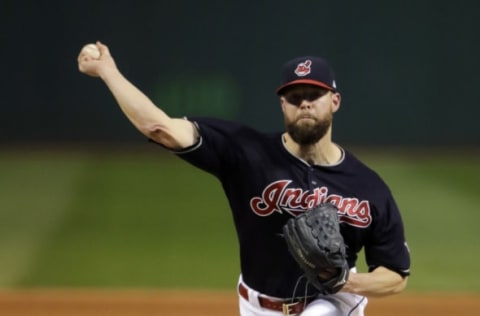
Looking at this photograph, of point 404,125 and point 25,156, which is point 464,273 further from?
point 25,156

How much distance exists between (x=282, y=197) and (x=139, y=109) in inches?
31.1

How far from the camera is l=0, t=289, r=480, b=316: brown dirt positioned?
6.93 m

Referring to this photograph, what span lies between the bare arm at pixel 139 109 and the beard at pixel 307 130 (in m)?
0.42

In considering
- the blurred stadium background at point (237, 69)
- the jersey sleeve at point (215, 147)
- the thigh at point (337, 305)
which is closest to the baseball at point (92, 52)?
the jersey sleeve at point (215, 147)

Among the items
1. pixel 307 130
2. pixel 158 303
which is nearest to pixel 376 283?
pixel 307 130

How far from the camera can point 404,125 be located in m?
13.1

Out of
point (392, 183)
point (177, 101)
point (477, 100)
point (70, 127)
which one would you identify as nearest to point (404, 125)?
point (477, 100)

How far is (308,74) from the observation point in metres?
3.89

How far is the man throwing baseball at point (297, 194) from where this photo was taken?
12.7 ft

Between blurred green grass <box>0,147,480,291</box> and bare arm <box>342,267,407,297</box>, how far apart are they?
3.69 m

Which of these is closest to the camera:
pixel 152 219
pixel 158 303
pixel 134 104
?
pixel 134 104

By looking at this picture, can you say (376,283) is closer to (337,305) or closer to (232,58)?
(337,305)

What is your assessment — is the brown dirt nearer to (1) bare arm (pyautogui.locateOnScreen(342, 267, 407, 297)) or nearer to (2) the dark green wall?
(1) bare arm (pyautogui.locateOnScreen(342, 267, 407, 297))

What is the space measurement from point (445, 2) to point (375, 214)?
951cm
